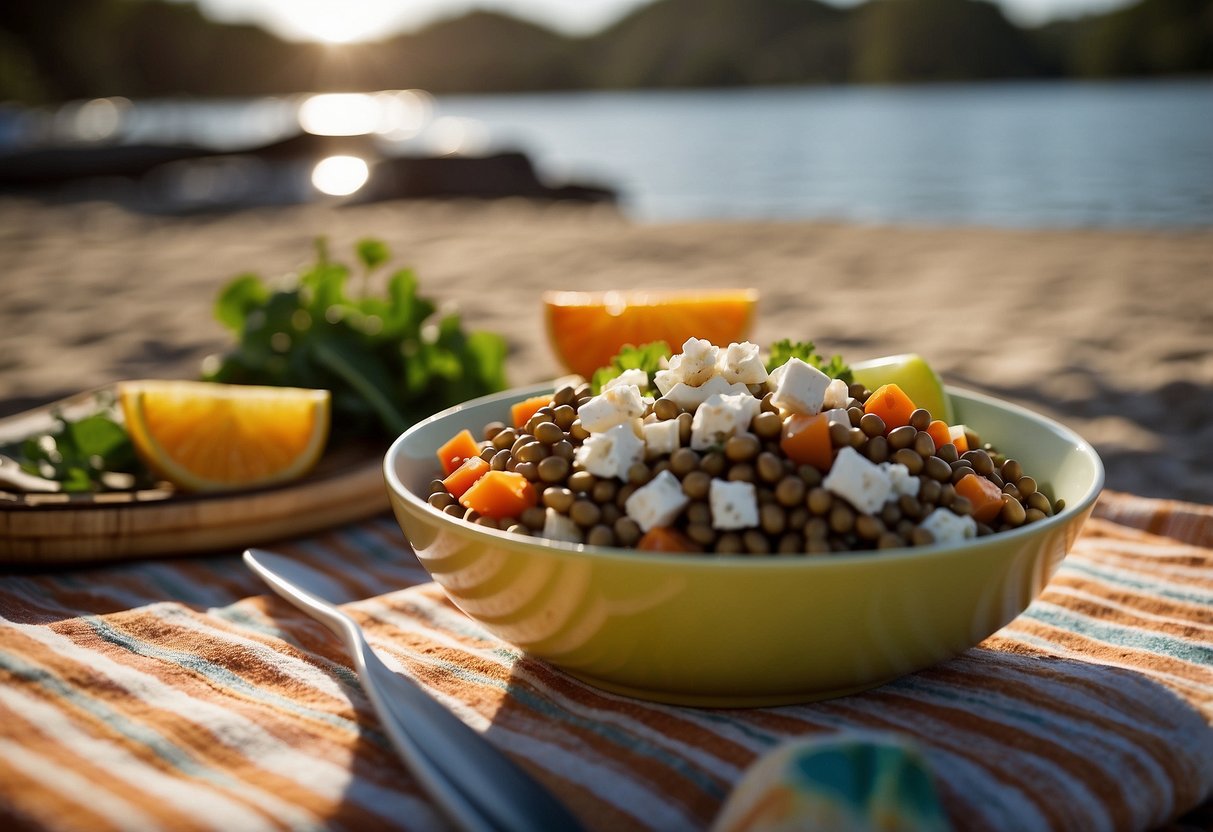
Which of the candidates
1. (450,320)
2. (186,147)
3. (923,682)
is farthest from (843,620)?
(186,147)

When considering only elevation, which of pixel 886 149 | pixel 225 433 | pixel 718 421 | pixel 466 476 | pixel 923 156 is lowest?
pixel 923 156

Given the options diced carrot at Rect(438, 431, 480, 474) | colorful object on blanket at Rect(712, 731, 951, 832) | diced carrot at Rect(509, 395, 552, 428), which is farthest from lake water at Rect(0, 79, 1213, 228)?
colorful object on blanket at Rect(712, 731, 951, 832)

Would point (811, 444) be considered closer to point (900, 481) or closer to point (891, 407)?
point (900, 481)

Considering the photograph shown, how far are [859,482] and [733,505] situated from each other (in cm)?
15

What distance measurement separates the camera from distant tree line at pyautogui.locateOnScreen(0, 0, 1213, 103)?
43.8m

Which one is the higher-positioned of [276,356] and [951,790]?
[276,356]

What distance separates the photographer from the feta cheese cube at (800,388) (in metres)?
1.38

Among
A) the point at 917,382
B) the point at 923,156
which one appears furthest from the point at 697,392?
the point at 923,156

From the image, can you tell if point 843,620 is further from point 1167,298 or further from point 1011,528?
point 1167,298

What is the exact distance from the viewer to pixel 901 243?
733cm

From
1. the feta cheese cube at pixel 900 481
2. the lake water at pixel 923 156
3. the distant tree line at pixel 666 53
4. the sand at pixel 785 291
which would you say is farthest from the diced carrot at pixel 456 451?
the distant tree line at pixel 666 53

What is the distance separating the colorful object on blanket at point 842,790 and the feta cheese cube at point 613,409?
53cm

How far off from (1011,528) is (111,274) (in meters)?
5.90

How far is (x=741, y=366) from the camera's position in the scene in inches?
60.1
